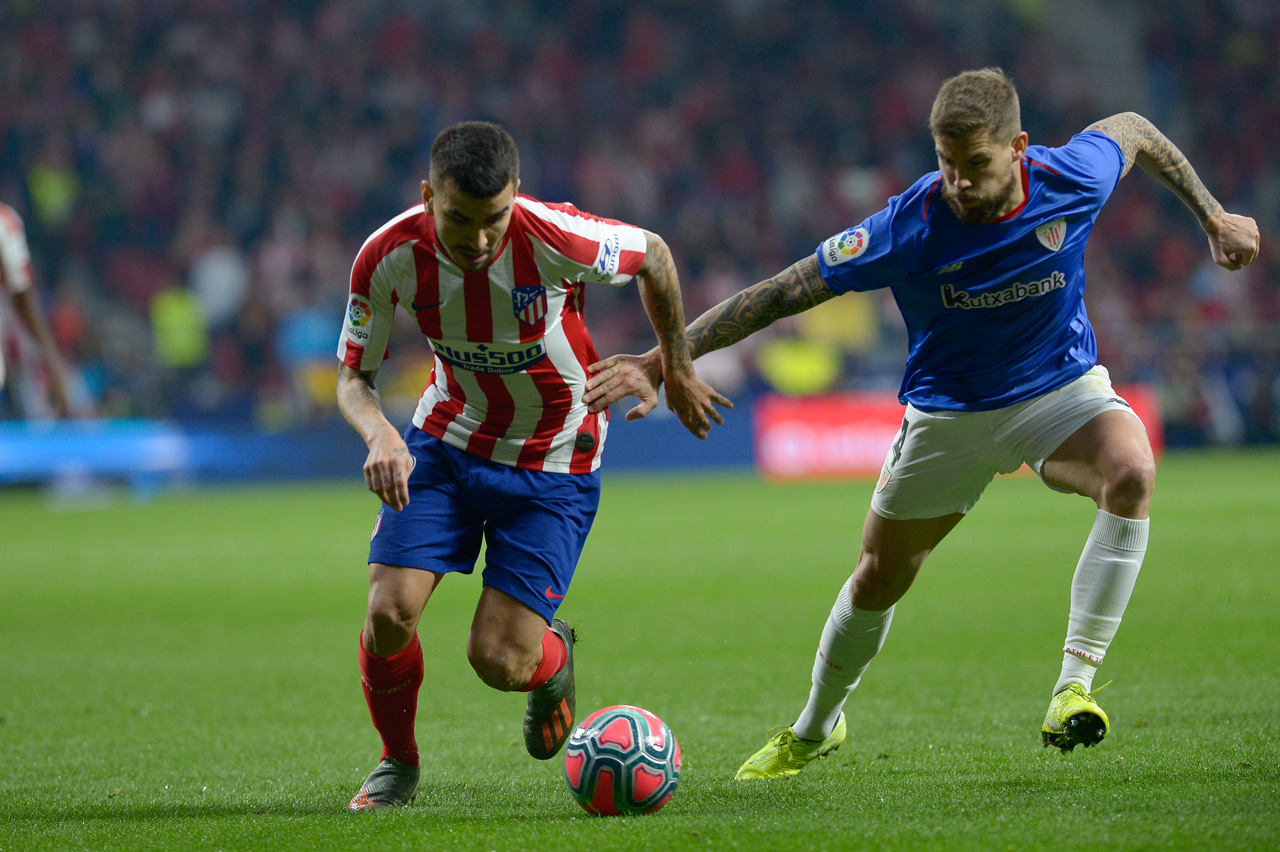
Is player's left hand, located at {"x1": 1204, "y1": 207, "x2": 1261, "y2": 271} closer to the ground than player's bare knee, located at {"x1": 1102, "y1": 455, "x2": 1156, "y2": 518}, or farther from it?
farther from it

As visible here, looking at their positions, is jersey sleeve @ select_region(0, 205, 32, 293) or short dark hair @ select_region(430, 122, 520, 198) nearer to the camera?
short dark hair @ select_region(430, 122, 520, 198)

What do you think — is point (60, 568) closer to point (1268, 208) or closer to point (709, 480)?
point (709, 480)

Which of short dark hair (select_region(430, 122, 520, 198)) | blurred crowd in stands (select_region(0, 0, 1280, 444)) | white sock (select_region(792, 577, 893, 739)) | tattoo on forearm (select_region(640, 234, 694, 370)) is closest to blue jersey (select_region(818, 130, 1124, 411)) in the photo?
tattoo on forearm (select_region(640, 234, 694, 370))

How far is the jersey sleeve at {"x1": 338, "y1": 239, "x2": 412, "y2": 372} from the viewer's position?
13.2 ft

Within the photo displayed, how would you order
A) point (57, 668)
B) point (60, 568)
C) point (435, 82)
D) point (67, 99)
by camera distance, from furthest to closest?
point (435, 82) → point (67, 99) → point (60, 568) → point (57, 668)

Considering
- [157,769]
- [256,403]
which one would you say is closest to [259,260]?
[256,403]

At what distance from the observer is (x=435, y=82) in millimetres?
21406

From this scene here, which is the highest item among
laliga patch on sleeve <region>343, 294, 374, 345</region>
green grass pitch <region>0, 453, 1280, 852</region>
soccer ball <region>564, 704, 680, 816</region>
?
laliga patch on sleeve <region>343, 294, 374, 345</region>

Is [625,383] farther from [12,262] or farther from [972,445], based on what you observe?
[12,262]

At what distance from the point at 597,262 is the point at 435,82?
719 inches

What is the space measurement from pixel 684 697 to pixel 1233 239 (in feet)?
8.87

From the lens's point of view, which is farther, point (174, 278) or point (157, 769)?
point (174, 278)

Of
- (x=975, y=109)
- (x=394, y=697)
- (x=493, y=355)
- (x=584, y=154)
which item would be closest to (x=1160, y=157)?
(x=975, y=109)

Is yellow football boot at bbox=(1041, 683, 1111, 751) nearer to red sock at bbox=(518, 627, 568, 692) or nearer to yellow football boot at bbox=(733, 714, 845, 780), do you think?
yellow football boot at bbox=(733, 714, 845, 780)
